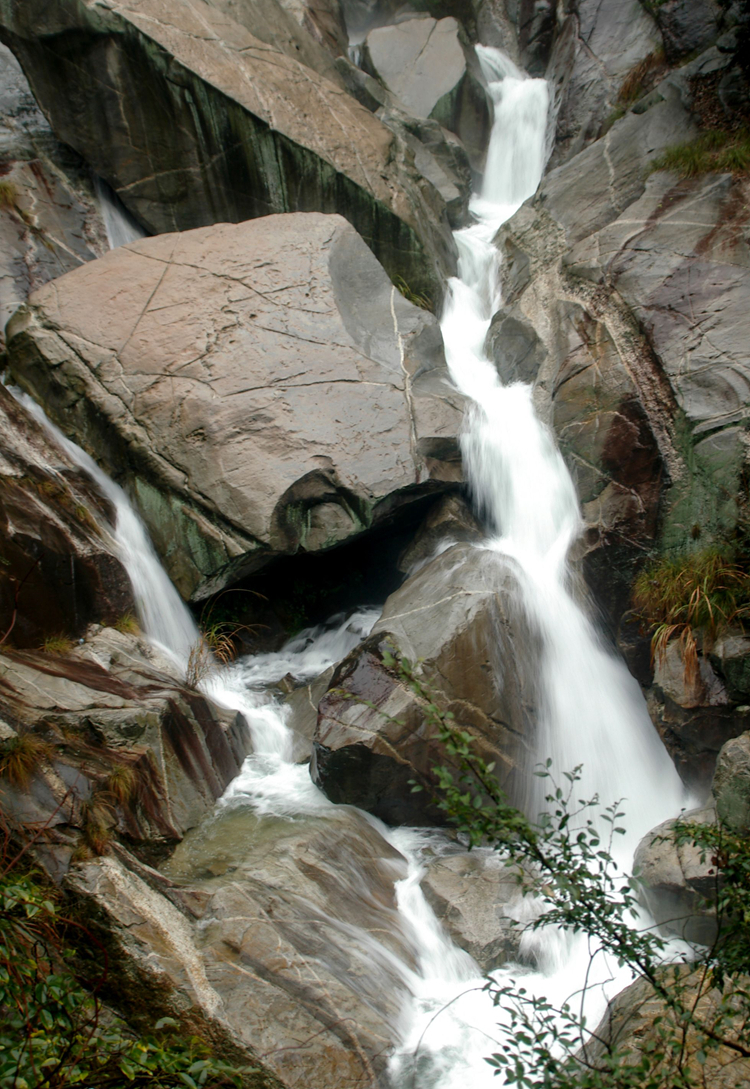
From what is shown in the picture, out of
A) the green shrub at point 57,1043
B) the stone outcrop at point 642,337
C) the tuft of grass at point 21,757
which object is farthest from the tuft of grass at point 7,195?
the green shrub at point 57,1043

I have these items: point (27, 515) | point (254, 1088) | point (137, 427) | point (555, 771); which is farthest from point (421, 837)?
point (137, 427)

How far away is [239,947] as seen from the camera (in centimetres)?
338

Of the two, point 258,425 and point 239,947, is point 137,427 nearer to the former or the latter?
point 258,425

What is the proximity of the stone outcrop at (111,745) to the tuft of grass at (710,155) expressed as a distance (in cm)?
696

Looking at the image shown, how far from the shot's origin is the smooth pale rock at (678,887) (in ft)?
13.4

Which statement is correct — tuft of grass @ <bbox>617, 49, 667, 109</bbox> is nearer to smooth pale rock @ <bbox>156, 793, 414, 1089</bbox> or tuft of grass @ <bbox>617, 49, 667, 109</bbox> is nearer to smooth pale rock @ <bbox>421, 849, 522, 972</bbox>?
smooth pale rock @ <bbox>421, 849, 522, 972</bbox>

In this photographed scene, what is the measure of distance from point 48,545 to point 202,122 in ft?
18.6

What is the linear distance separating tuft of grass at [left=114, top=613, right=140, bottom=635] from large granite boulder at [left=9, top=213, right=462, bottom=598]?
67 cm

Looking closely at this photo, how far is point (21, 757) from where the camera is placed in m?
3.52

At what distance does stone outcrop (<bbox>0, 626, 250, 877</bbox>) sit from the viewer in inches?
138

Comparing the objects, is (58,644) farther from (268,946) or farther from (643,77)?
(643,77)

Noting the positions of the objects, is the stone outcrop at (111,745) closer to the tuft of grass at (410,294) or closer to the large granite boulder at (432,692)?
the large granite boulder at (432,692)

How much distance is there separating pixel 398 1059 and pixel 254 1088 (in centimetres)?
83

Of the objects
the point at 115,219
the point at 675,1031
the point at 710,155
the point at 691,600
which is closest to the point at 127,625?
the point at 691,600
